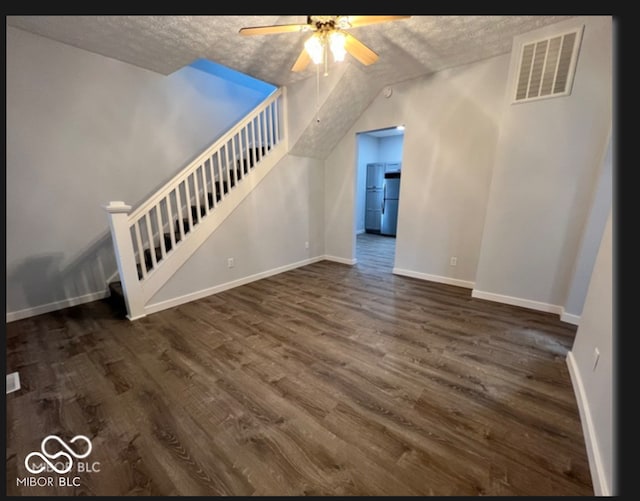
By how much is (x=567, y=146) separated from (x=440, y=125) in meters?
1.39

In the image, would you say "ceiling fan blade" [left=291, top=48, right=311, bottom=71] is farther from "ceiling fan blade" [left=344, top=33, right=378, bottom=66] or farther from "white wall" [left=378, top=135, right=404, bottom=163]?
"white wall" [left=378, top=135, right=404, bottom=163]

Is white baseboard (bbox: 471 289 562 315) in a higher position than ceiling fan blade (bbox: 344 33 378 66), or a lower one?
lower

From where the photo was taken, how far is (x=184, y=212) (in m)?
3.66

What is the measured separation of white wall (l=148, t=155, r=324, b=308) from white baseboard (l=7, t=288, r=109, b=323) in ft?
3.27

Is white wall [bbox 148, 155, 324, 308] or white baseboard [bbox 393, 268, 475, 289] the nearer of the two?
white wall [bbox 148, 155, 324, 308]

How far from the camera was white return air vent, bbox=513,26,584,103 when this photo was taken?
7.72 feet

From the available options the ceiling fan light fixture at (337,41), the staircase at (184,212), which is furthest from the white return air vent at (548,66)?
the staircase at (184,212)

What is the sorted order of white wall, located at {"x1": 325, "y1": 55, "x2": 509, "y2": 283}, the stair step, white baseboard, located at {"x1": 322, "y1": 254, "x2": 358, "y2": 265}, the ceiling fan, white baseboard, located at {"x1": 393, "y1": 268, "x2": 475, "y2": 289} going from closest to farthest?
the ceiling fan, the stair step, white wall, located at {"x1": 325, "y1": 55, "x2": 509, "y2": 283}, white baseboard, located at {"x1": 393, "y1": 268, "x2": 475, "y2": 289}, white baseboard, located at {"x1": 322, "y1": 254, "x2": 358, "y2": 265}

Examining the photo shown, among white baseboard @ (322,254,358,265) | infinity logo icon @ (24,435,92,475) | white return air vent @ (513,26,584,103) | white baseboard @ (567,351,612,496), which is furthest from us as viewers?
white baseboard @ (322,254,358,265)

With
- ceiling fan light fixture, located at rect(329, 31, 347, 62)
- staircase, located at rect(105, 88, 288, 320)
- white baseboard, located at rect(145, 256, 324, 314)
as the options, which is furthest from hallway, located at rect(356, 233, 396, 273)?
ceiling fan light fixture, located at rect(329, 31, 347, 62)

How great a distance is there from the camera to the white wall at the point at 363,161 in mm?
7434

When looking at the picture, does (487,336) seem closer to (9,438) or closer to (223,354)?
(223,354)

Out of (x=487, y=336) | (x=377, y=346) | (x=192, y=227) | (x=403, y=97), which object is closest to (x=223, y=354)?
(x=377, y=346)

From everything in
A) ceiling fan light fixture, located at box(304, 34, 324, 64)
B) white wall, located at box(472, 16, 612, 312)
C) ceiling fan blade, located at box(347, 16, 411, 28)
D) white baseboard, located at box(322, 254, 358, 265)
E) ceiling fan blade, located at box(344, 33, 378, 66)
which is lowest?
white baseboard, located at box(322, 254, 358, 265)
